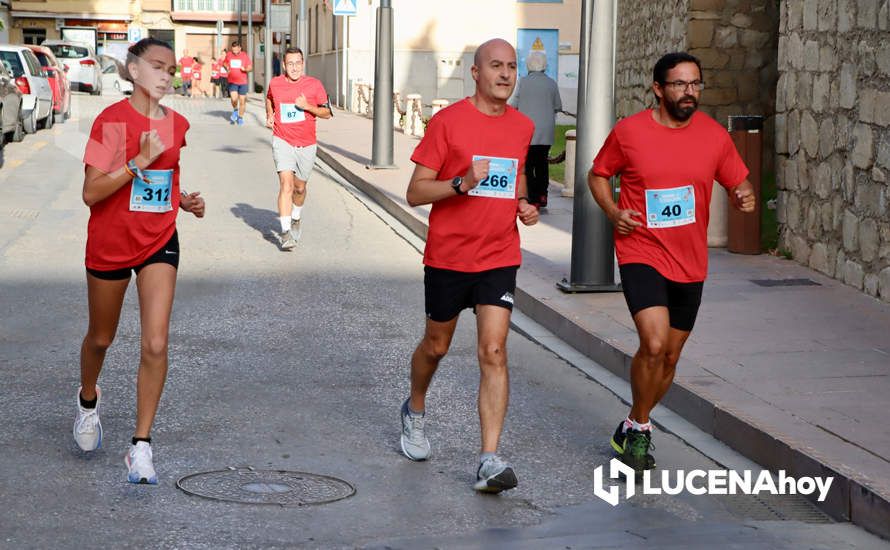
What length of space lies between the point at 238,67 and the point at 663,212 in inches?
1174

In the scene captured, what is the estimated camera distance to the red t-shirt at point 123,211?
5.96 m

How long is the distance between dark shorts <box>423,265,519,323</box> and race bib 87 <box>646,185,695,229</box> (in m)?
0.63

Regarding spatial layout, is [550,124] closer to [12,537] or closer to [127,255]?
[127,255]

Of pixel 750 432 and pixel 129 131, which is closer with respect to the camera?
pixel 129 131

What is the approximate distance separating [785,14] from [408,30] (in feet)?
109

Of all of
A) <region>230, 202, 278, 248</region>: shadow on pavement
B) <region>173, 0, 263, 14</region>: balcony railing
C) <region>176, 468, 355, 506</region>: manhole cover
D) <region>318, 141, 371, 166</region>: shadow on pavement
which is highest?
<region>173, 0, 263, 14</region>: balcony railing

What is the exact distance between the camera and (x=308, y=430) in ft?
22.6

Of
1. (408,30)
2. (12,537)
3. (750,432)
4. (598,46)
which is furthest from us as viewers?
(408,30)

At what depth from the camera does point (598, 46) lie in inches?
427

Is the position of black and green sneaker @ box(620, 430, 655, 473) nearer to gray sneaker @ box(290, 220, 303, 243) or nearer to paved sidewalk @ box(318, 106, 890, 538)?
paved sidewalk @ box(318, 106, 890, 538)

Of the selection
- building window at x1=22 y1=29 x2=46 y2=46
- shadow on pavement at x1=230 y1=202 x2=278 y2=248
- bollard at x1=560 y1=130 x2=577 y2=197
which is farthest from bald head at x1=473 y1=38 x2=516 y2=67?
building window at x1=22 y1=29 x2=46 y2=46

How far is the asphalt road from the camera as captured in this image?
5297mm

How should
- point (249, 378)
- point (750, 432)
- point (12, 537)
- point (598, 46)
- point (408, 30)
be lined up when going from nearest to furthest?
point (12, 537) → point (750, 432) → point (249, 378) → point (598, 46) → point (408, 30)

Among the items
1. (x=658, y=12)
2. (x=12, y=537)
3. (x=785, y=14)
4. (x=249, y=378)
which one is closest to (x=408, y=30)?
(x=658, y=12)
